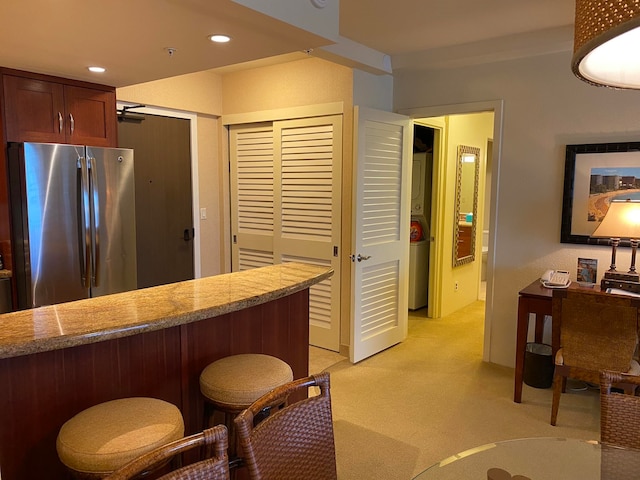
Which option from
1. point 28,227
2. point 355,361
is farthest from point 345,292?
point 28,227

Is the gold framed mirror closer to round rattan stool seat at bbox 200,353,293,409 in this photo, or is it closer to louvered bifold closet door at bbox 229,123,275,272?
louvered bifold closet door at bbox 229,123,275,272

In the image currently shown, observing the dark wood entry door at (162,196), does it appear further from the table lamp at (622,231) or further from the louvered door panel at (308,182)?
the table lamp at (622,231)

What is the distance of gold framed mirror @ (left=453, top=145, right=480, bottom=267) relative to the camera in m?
5.34

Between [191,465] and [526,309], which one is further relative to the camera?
[526,309]

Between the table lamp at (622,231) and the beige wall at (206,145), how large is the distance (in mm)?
3364

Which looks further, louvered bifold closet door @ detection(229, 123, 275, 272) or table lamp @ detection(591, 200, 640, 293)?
louvered bifold closet door @ detection(229, 123, 275, 272)

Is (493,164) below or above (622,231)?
above

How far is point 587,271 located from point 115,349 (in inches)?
127

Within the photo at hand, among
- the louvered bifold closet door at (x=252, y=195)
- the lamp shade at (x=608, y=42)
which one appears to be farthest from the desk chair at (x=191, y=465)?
the louvered bifold closet door at (x=252, y=195)

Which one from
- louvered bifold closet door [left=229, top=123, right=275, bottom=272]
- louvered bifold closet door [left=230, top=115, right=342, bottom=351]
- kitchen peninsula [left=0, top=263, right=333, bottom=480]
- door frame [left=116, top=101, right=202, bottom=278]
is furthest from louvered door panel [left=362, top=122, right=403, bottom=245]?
door frame [left=116, top=101, right=202, bottom=278]

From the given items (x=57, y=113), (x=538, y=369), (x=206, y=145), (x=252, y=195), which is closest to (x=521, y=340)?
(x=538, y=369)

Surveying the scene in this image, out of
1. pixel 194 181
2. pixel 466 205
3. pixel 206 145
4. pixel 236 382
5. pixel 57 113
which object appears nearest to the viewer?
pixel 236 382

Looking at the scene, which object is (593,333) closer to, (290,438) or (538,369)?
(538,369)

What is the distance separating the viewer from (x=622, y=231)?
302cm
